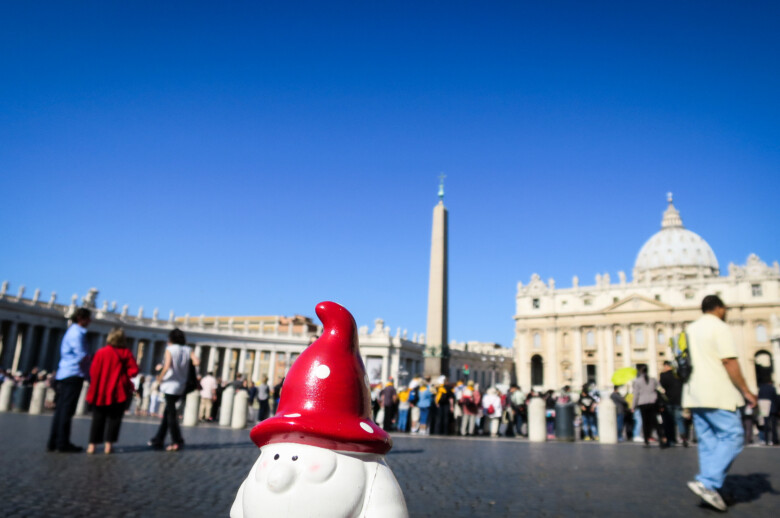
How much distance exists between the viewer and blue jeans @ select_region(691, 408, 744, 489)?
15.1 feet

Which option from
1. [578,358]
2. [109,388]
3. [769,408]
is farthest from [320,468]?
[578,358]

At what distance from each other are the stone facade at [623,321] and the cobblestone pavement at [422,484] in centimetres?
5548

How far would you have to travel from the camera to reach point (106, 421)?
266 inches

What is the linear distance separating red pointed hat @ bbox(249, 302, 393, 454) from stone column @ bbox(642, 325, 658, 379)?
211 ft

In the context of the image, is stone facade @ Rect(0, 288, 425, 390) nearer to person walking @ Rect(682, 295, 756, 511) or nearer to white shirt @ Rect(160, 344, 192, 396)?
white shirt @ Rect(160, 344, 192, 396)

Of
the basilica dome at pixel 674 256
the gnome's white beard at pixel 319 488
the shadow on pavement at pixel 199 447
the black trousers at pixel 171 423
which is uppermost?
the basilica dome at pixel 674 256

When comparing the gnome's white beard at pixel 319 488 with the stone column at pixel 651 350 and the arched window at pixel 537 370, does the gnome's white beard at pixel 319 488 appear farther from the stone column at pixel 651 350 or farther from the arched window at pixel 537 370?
the arched window at pixel 537 370

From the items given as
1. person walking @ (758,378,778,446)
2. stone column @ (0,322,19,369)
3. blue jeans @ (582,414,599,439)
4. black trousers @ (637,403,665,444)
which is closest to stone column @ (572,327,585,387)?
blue jeans @ (582,414,599,439)

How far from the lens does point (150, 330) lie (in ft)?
172

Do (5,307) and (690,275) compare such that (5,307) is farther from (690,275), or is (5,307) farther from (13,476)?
(690,275)

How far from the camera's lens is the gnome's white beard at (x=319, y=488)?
6.42ft

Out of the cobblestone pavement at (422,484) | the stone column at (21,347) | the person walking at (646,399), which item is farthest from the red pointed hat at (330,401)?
the stone column at (21,347)

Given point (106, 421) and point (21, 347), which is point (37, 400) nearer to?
point (106, 421)

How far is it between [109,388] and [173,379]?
85cm
